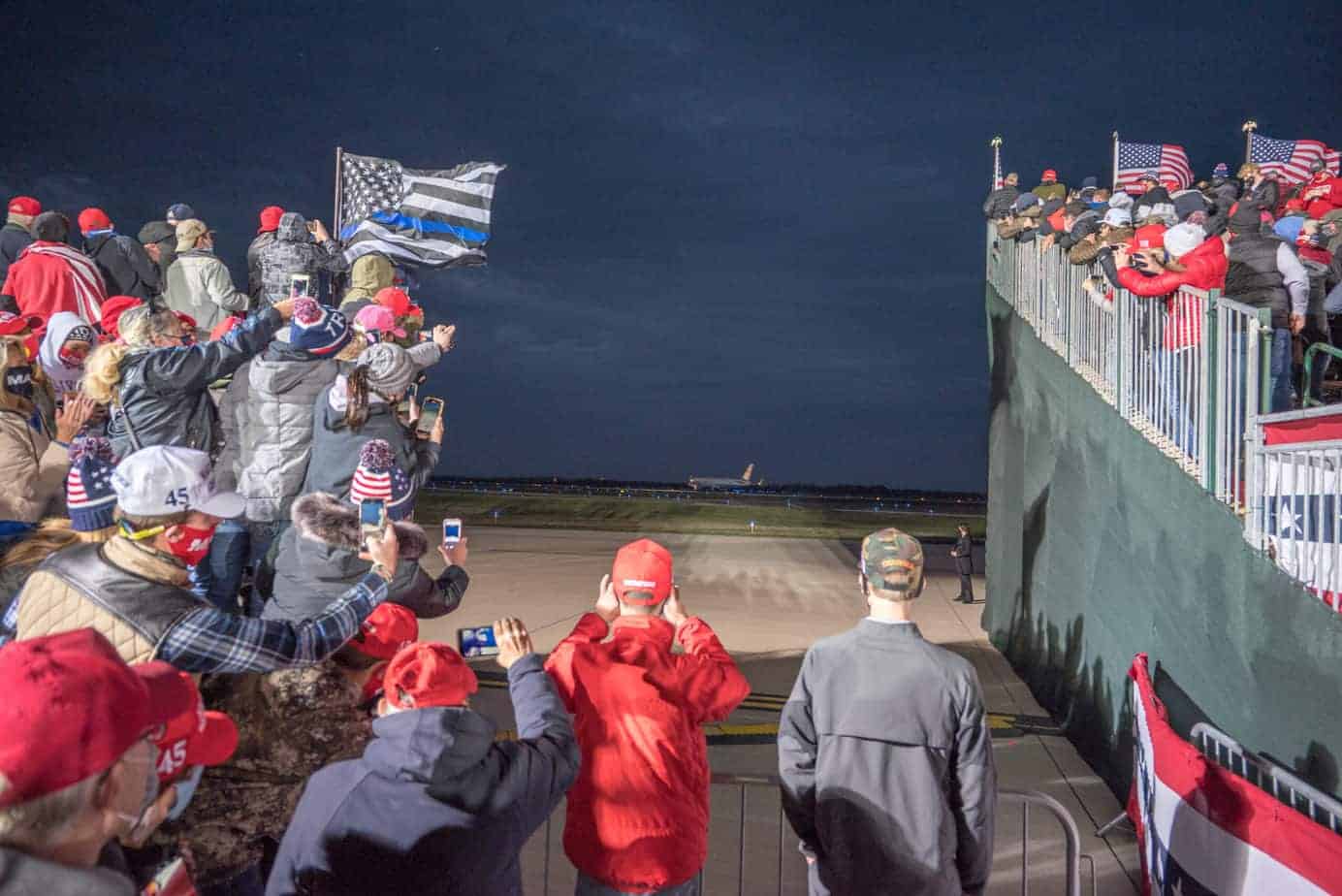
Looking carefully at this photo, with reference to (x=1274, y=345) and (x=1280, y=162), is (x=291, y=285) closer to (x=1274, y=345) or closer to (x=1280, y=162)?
(x=1274, y=345)

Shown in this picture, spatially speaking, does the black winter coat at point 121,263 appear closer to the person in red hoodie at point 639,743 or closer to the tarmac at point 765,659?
the tarmac at point 765,659

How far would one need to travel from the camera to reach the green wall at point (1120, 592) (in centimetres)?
526

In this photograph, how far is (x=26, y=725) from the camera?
1785mm

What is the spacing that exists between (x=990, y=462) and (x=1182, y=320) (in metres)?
7.01

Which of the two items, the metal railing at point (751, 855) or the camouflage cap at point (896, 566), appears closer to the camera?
the camouflage cap at point (896, 566)

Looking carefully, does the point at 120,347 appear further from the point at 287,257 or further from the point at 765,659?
the point at 765,659

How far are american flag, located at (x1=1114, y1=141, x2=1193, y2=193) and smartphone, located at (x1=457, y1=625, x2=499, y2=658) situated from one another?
16.1 m

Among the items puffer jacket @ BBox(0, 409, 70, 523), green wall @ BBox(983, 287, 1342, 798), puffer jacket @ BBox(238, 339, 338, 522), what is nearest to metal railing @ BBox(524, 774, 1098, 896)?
green wall @ BBox(983, 287, 1342, 798)

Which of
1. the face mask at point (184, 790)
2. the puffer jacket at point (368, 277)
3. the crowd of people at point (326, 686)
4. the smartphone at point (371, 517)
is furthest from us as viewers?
the puffer jacket at point (368, 277)

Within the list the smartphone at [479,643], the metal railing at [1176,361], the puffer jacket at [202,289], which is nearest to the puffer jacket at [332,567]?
the smartphone at [479,643]

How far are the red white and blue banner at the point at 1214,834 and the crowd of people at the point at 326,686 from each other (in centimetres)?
143

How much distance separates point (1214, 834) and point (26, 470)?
605 cm

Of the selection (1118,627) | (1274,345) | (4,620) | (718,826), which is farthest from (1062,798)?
(4,620)

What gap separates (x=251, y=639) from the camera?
3.15 meters
